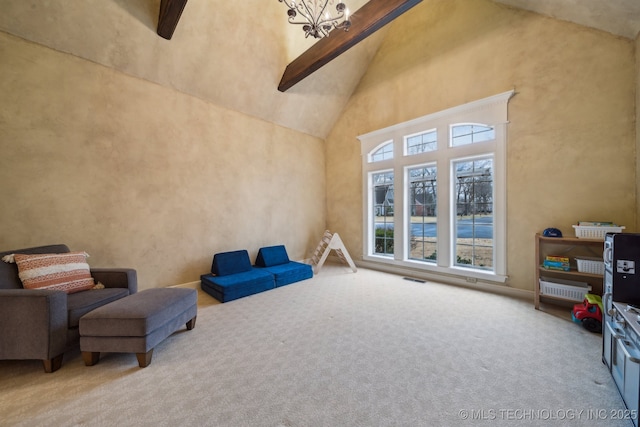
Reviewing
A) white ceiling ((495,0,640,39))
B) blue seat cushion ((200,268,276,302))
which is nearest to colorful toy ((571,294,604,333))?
white ceiling ((495,0,640,39))

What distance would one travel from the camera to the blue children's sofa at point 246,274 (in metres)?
3.53

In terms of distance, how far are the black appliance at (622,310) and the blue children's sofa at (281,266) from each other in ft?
11.8

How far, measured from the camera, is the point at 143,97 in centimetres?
349

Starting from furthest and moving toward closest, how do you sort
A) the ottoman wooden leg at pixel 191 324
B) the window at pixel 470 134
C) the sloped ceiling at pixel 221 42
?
the window at pixel 470 134 < the sloped ceiling at pixel 221 42 < the ottoman wooden leg at pixel 191 324

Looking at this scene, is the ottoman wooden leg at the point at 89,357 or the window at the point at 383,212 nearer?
the ottoman wooden leg at the point at 89,357

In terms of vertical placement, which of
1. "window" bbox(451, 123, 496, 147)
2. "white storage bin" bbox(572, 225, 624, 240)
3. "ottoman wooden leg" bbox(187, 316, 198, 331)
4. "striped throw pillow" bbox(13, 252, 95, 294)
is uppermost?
"window" bbox(451, 123, 496, 147)

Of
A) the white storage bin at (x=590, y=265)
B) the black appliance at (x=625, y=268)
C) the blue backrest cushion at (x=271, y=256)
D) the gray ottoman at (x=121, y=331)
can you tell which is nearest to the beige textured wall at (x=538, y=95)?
the white storage bin at (x=590, y=265)

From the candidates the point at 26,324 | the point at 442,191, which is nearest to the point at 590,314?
the point at 442,191

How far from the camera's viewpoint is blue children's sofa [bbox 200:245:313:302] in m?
3.53

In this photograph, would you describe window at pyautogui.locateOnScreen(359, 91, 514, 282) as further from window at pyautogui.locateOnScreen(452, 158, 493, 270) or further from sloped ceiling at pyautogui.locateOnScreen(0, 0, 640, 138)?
sloped ceiling at pyautogui.locateOnScreen(0, 0, 640, 138)

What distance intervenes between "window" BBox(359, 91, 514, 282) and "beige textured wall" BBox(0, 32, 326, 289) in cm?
232

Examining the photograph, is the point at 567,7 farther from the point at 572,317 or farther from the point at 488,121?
the point at 572,317

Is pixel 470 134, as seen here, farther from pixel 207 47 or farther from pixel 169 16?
pixel 169 16

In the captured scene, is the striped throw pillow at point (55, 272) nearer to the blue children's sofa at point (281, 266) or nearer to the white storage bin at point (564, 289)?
the blue children's sofa at point (281, 266)
